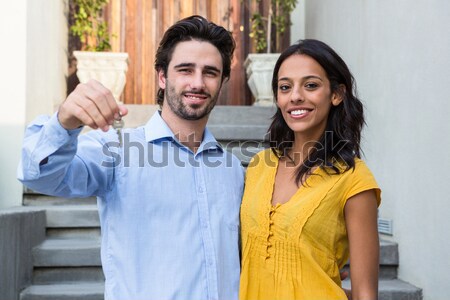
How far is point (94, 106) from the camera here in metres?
1.04

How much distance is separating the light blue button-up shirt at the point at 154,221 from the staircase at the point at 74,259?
146 cm

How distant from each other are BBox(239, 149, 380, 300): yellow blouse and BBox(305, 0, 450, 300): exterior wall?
106cm

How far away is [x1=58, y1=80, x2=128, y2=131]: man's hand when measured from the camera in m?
1.03

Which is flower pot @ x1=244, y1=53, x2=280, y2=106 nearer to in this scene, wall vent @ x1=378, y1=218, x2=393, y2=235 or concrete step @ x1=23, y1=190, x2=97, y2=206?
wall vent @ x1=378, y1=218, x2=393, y2=235

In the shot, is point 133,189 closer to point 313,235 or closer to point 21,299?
point 313,235

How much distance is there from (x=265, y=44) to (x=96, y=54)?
161 cm

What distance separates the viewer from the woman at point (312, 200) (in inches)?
58.7

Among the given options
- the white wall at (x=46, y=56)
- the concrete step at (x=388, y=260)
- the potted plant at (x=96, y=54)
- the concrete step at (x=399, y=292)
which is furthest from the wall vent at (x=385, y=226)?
the potted plant at (x=96, y=54)

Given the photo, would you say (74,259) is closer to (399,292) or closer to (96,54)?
(399,292)

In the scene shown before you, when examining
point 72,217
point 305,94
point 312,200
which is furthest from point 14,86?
point 312,200

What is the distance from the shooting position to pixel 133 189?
1497 millimetres

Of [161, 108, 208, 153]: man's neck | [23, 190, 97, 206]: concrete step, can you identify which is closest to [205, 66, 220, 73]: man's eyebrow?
[161, 108, 208, 153]: man's neck

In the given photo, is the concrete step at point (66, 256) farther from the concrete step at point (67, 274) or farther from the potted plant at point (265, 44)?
the potted plant at point (265, 44)

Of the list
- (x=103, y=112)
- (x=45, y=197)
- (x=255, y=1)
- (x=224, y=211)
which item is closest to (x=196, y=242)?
(x=224, y=211)
